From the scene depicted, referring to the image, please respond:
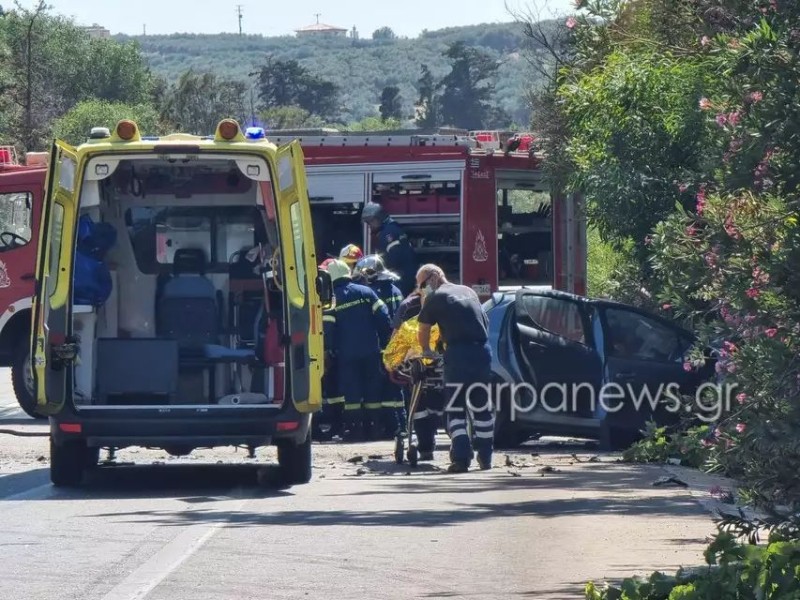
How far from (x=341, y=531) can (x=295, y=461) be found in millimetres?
2209

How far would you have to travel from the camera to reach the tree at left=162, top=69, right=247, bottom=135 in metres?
58.3

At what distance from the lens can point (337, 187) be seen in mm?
18453

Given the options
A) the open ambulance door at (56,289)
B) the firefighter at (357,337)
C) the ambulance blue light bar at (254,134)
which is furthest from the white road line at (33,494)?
the firefighter at (357,337)

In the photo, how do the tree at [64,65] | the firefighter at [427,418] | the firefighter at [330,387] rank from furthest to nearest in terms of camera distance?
the tree at [64,65] < the firefighter at [330,387] < the firefighter at [427,418]

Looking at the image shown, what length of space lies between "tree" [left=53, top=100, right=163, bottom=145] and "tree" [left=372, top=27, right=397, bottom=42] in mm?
134909

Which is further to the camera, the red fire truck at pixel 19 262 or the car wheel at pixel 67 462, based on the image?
Answer: the red fire truck at pixel 19 262

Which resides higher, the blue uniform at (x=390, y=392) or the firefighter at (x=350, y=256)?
the firefighter at (x=350, y=256)

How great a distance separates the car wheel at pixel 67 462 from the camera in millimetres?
11016

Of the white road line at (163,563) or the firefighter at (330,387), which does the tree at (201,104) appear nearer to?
the firefighter at (330,387)

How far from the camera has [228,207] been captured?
12531 millimetres

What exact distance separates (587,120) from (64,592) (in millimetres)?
9022

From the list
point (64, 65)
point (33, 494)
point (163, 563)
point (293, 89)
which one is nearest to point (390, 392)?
point (33, 494)

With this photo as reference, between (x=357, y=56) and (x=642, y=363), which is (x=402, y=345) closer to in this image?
(x=642, y=363)

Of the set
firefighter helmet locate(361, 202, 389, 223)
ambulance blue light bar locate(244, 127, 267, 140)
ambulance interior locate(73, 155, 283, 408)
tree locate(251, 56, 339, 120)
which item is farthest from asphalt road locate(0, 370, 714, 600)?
tree locate(251, 56, 339, 120)
